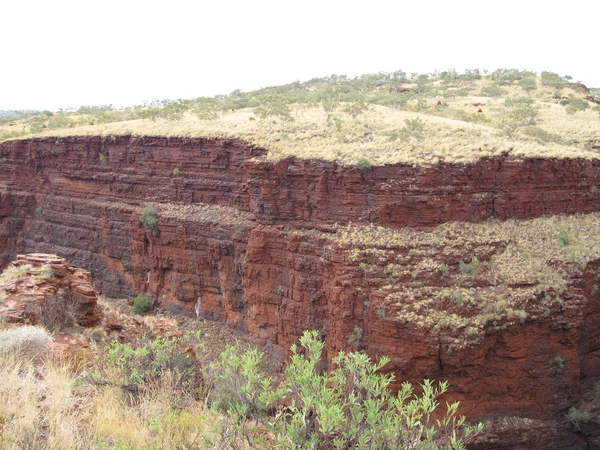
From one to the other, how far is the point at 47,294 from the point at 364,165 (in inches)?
464

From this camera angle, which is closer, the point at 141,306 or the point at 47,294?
the point at 47,294

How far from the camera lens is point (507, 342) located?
16641mm

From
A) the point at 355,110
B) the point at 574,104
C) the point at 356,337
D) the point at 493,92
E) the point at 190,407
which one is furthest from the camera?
the point at 493,92

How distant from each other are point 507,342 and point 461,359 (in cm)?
166

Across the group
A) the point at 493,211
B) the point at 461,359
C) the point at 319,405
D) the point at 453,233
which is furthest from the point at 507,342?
the point at 319,405

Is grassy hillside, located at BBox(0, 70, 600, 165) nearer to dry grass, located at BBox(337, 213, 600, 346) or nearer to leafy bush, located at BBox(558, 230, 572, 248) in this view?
dry grass, located at BBox(337, 213, 600, 346)

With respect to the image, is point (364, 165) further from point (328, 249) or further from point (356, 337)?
point (356, 337)

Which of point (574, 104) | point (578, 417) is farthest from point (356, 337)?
point (574, 104)

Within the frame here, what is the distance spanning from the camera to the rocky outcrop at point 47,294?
10461 millimetres

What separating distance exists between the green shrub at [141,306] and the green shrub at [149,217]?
332 cm

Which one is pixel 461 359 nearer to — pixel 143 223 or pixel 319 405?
pixel 319 405

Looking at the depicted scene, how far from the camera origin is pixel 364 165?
64.7ft

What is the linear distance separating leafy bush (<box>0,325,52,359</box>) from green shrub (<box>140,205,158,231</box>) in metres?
17.3

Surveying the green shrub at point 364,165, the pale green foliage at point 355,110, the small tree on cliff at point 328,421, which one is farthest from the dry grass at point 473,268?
the small tree on cliff at point 328,421
